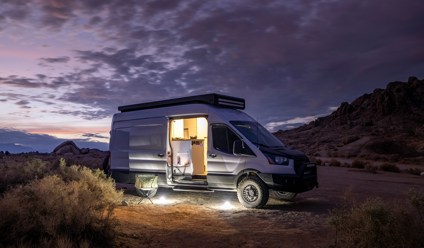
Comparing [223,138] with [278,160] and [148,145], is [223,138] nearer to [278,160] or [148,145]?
[278,160]

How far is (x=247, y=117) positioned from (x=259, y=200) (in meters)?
3.05

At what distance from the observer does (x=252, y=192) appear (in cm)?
1062

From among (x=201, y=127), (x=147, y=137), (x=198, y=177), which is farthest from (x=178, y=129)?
(x=198, y=177)

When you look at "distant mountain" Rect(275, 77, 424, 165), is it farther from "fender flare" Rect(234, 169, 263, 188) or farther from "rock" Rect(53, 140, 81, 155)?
"fender flare" Rect(234, 169, 263, 188)

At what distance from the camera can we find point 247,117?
12398 mm

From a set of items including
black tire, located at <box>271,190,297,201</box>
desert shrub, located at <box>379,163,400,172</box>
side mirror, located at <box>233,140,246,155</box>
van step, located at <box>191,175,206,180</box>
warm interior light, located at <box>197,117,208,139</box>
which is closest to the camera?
side mirror, located at <box>233,140,246,155</box>

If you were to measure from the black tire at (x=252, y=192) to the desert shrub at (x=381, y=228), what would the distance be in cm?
449

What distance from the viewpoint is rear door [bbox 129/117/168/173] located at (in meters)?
12.8

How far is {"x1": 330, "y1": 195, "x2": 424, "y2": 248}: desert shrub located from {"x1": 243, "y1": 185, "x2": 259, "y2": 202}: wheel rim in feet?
15.2

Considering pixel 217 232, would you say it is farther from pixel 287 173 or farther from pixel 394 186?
pixel 394 186

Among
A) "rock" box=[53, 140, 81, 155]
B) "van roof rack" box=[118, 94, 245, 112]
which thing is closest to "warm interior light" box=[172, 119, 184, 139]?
"van roof rack" box=[118, 94, 245, 112]

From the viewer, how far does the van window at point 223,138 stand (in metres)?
11.2

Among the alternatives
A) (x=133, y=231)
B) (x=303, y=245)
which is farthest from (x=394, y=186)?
(x=133, y=231)

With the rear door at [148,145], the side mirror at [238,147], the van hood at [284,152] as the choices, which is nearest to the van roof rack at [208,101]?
the rear door at [148,145]
